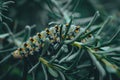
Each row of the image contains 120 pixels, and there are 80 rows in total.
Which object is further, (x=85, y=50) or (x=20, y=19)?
(x=20, y=19)

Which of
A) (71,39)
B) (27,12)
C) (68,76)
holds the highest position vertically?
(27,12)

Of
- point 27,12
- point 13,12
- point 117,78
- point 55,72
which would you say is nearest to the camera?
point 117,78

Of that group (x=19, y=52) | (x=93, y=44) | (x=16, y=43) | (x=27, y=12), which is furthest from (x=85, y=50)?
(x=27, y=12)

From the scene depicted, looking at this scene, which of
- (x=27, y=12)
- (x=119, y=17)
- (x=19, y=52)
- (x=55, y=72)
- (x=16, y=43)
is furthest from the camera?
(x=119, y=17)

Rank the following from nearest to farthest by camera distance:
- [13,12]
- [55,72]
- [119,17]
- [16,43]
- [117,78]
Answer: [117,78] < [55,72] < [16,43] < [13,12] < [119,17]

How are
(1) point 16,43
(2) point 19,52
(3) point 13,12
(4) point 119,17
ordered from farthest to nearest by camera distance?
(4) point 119,17, (3) point 13,12, (1) point 16,43, (2) point 19,52

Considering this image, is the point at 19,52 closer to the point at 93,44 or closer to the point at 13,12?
the point at 93,44

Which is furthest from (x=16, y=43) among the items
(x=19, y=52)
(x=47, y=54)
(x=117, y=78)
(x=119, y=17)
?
(x=119, y=17)

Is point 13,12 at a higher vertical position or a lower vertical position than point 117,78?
higher

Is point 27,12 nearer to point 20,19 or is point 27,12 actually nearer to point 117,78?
point 20,19
